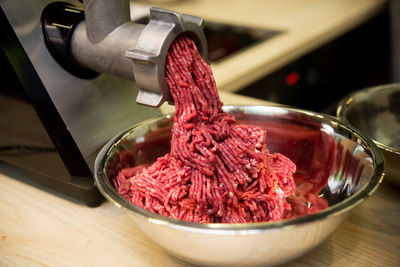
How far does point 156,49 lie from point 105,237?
35 cm

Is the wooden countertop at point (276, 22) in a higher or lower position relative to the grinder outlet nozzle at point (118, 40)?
lower

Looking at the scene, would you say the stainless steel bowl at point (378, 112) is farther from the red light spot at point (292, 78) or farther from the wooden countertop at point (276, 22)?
the red light spot at point (292, 78)

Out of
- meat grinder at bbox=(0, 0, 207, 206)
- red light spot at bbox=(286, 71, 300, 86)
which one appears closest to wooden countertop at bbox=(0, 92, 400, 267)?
meat grinder at bbox=(0, 0, 207, 206)

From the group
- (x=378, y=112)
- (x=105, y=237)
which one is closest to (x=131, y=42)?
(x=105, y=237)

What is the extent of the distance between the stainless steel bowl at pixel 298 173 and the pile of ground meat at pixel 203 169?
8 centimetres

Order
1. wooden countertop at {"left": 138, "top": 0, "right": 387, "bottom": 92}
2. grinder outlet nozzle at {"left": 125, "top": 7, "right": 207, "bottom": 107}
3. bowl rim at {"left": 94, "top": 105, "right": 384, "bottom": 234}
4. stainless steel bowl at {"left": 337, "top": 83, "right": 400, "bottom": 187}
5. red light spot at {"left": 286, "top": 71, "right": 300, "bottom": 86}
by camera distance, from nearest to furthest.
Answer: bowl rim at {"left": 94, "top": 105, "right": 384, "bottom": 234} < grinder outlet nozzle at {"left": 125, "top": 7, "right": 207, "bottom": 107} < stainless steel bowl at {"left": 337, "top": 83, "right": 400, "bottom": 187} < wooden countertop at {"left": 138, "top": 0, "right": 387, "bottom": 92} < red light spot at {"left": 286, "top": 71, "right": 300, "bottom": 86}

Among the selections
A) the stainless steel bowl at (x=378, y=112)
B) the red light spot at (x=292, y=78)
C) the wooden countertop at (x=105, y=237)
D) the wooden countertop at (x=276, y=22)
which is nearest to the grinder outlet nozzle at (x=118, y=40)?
the wooden countertop at (x=105, y=237)

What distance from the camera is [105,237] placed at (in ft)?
2.69

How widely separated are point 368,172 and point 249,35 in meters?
1.47

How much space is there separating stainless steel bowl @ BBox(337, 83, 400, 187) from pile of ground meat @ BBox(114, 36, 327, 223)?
11.6 inches

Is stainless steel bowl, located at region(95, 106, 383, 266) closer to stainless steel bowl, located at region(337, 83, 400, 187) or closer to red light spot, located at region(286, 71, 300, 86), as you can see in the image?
stainless steel bowl, located at region(337, 83, 400, 187)

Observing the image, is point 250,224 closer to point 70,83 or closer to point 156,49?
point 156,49

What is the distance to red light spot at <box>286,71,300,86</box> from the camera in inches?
74.7

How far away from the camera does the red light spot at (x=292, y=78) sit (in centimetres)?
190
